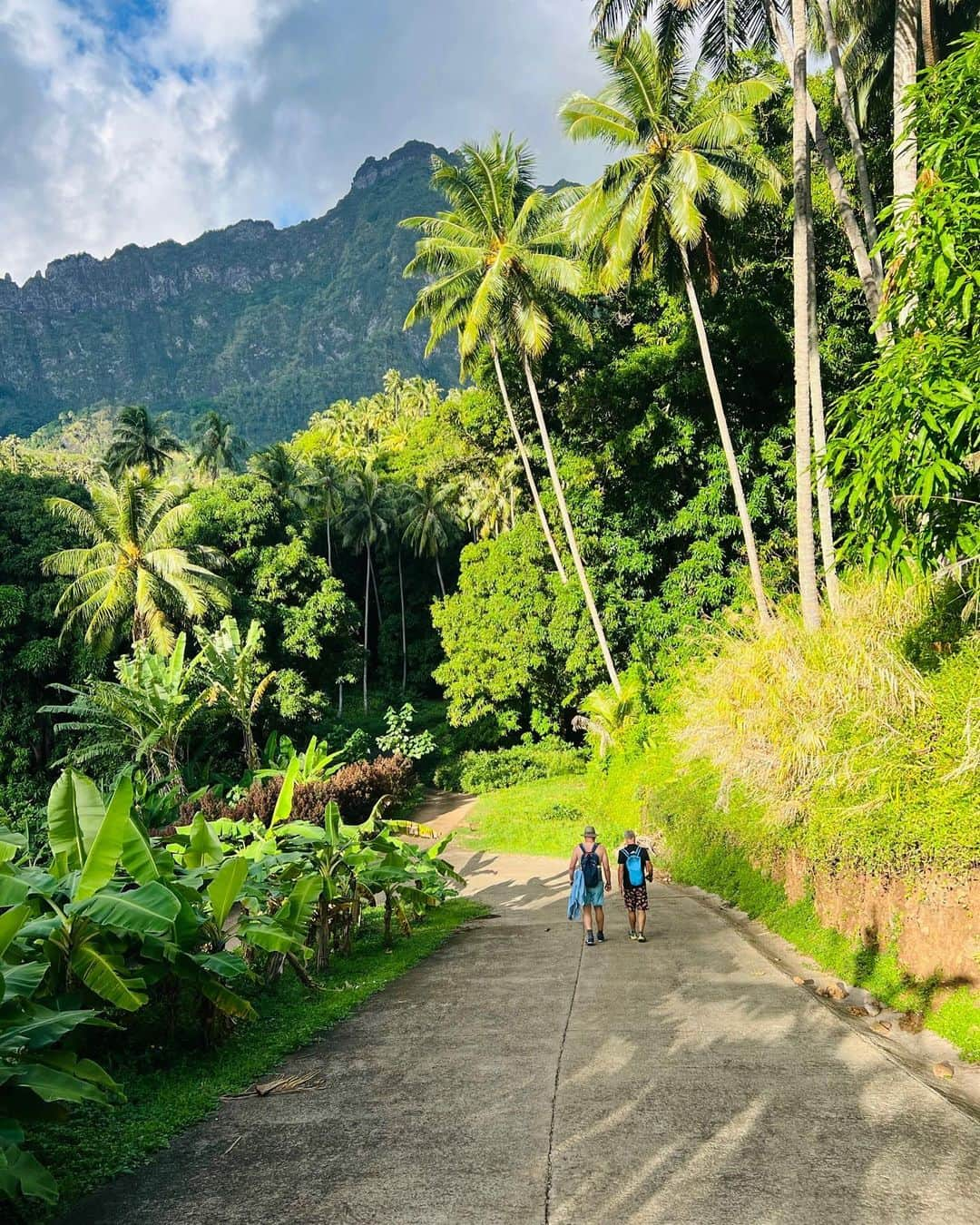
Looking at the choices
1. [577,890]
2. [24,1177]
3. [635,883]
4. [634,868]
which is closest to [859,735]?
[634,868]

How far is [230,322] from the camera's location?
167625mm

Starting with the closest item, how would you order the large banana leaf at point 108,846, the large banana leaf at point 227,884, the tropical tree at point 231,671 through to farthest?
the large banana leaf at point 108,846 < the large banana leaf at point 227,884 < the tropical tree at point 231,671

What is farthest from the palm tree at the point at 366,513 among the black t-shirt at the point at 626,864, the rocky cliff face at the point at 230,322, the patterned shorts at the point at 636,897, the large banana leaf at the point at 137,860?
the rocky cliff face at the point at 230,322

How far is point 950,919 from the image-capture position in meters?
6.11

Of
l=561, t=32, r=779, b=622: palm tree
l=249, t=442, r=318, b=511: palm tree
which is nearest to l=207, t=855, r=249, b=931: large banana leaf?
l=561, t=32, r=779, b=622: palm tree

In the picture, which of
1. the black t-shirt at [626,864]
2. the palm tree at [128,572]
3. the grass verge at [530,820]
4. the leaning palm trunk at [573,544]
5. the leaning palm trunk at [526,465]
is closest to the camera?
the black t-shirt at [626,864]

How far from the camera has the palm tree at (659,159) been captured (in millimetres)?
17297

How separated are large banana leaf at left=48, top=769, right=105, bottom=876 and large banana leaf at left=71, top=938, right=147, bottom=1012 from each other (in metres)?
0.82

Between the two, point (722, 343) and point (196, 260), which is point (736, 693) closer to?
point (722, 343)

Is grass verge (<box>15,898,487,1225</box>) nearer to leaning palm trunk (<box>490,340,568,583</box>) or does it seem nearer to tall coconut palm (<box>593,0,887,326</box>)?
tall coconut palm (<box>593,0,887,326</box>)

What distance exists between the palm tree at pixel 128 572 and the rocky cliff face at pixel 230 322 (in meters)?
91.9

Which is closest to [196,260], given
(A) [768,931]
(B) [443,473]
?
(B) [443,473]

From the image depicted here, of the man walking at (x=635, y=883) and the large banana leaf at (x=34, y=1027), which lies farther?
the man walking at (x=635, y=883)

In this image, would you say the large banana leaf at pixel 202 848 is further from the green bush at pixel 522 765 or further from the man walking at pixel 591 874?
the green bush at pixel 522 765
